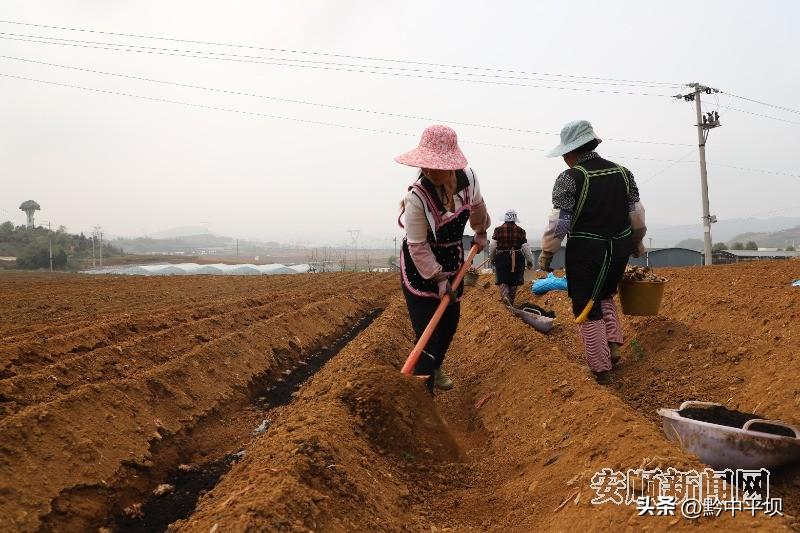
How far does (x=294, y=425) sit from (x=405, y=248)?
1.52 metres

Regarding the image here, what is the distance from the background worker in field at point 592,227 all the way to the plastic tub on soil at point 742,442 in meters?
1.76

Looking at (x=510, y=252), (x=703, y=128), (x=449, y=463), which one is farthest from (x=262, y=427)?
(x=703, y=128)

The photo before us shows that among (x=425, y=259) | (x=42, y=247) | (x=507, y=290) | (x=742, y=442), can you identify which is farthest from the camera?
(x=42, y=247)

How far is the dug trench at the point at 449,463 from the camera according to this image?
2574mm

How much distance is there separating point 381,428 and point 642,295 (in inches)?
112

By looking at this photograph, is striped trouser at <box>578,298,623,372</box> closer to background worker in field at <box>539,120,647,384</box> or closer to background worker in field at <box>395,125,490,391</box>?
background worker in field at <box>539,120,647,384</box>

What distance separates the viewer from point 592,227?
4.77 m

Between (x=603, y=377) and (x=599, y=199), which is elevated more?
(x=599, y=199)

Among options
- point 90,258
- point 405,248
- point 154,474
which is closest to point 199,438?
point 154,474

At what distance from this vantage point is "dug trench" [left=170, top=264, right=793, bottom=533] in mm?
2574

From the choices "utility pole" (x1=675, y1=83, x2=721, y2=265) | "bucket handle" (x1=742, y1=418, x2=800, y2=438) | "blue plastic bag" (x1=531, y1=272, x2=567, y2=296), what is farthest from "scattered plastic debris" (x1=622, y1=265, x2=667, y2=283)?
"utility pole" (x1=675, y1=83, x2=721, y2=265)

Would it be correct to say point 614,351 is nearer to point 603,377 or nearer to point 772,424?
point 603,377

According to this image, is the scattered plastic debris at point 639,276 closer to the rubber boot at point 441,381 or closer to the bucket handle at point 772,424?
the rubber boot at point 441,381

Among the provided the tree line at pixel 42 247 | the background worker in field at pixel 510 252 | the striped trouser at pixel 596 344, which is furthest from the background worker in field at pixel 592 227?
the tree line at pixel 42 247
